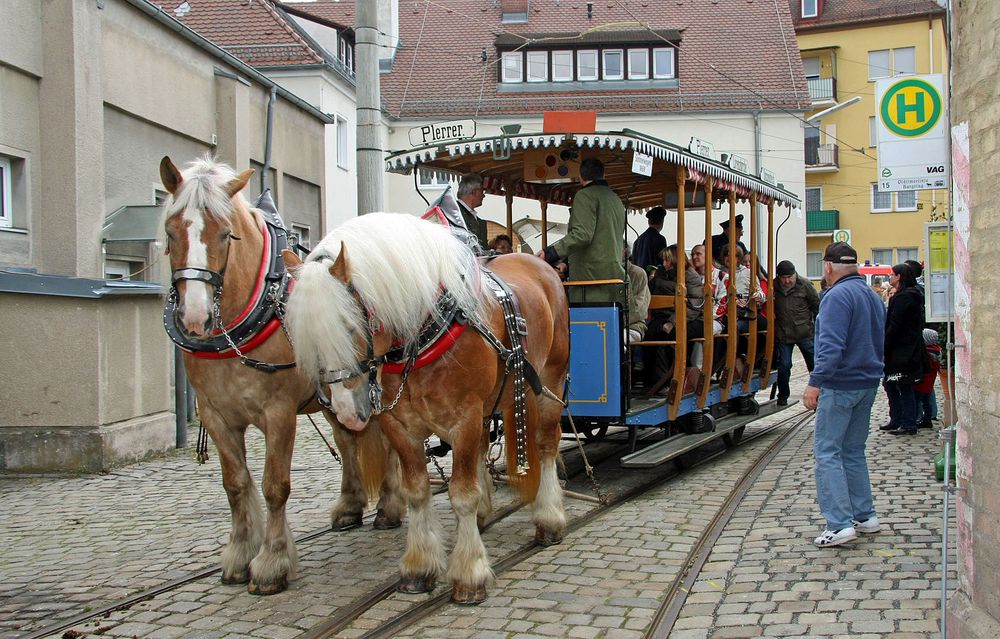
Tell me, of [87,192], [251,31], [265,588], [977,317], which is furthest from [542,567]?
[251,31]

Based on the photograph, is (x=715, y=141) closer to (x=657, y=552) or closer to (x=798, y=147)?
(x=798, y=147)

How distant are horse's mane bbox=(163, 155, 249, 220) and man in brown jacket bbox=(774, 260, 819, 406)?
24.4 feet

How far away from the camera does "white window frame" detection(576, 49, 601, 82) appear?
3020 cm

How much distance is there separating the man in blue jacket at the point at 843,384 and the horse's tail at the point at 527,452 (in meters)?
1.65

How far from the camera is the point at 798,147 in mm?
29625

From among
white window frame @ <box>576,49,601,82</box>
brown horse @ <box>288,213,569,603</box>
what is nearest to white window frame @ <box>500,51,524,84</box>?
white window frame @ <box>576,49,601,82</box>

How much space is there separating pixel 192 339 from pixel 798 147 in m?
27.4

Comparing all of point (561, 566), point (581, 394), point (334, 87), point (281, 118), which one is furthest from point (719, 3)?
point (561, 566)

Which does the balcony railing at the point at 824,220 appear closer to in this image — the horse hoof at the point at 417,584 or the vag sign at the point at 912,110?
the vag sign at the point at 912,110

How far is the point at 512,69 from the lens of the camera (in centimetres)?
3066

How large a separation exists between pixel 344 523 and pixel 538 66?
85.0ft

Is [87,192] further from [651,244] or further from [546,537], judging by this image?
[546,537]

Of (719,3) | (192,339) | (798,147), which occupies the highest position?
(719,3)

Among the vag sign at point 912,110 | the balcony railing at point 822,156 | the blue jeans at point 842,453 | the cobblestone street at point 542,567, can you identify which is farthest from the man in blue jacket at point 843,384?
the balcony railing at point 822,156
